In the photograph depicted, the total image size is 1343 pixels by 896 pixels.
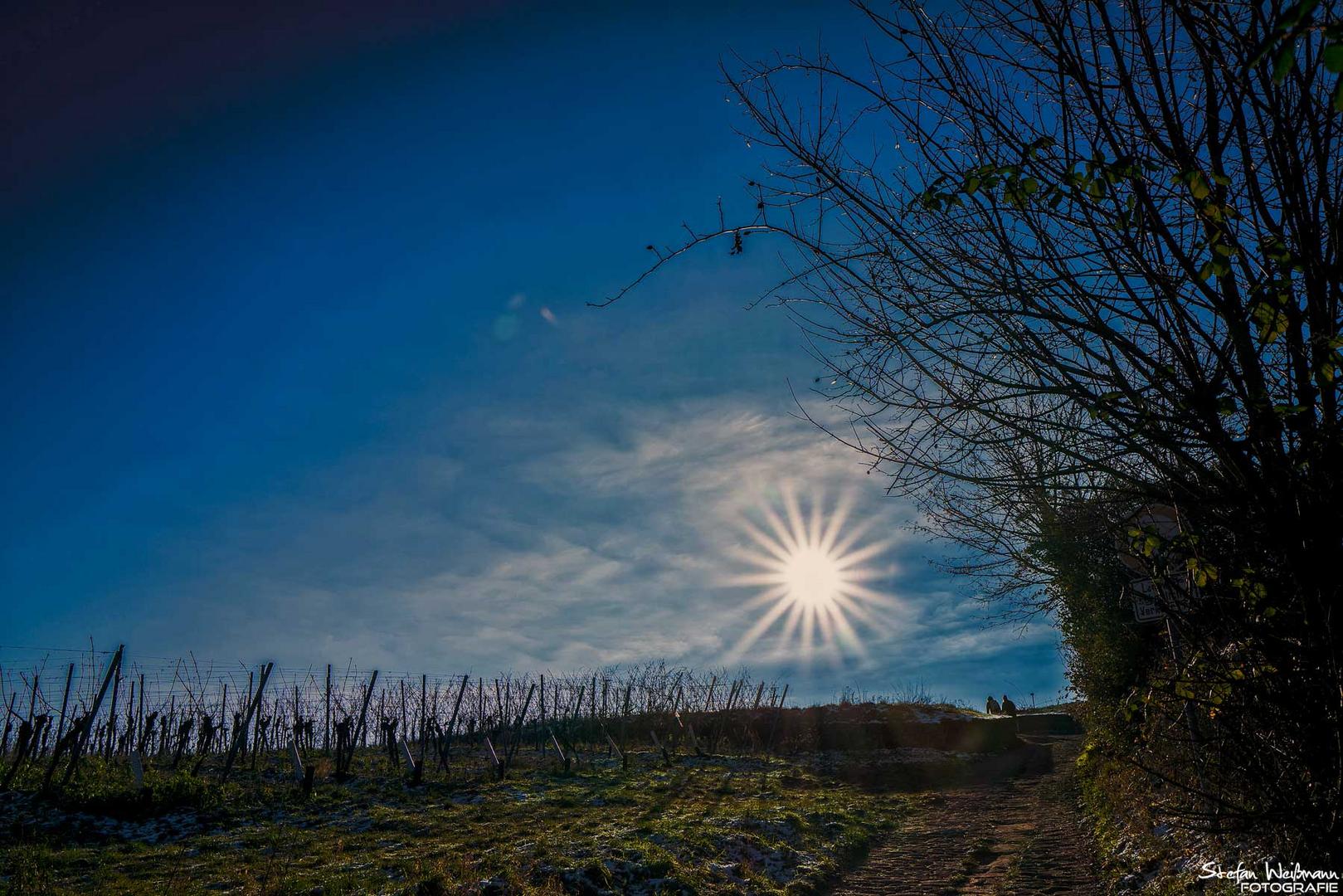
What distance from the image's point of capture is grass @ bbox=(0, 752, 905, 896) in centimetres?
954

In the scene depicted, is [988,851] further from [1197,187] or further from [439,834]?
[1197,187]

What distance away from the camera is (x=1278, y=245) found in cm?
288

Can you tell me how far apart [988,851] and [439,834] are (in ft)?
29.9

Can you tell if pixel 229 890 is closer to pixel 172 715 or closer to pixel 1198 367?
pixel 1198 367

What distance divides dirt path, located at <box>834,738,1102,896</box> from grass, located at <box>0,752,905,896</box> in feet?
2.36

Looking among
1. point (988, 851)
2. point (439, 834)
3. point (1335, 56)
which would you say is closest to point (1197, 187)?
point (1335, 56)

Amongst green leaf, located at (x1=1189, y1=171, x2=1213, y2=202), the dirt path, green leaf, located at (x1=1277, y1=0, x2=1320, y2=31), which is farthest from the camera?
the dirt path

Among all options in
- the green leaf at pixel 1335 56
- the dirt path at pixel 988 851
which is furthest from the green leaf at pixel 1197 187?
the dirt path at pixel 988 851

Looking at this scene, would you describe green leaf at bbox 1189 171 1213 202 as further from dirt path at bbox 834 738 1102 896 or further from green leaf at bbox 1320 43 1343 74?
dirt path at bbox 834 738 1102 896

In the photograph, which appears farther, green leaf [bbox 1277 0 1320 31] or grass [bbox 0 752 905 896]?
grass [bbox 0 752 905 896]

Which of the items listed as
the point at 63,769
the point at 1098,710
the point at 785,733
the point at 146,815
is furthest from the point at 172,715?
the point at 1098,710

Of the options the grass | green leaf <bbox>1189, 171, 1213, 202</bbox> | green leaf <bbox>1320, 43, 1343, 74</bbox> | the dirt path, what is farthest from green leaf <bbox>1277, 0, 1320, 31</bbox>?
the grass

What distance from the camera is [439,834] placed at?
1309cm

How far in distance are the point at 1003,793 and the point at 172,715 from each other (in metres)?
25.7
